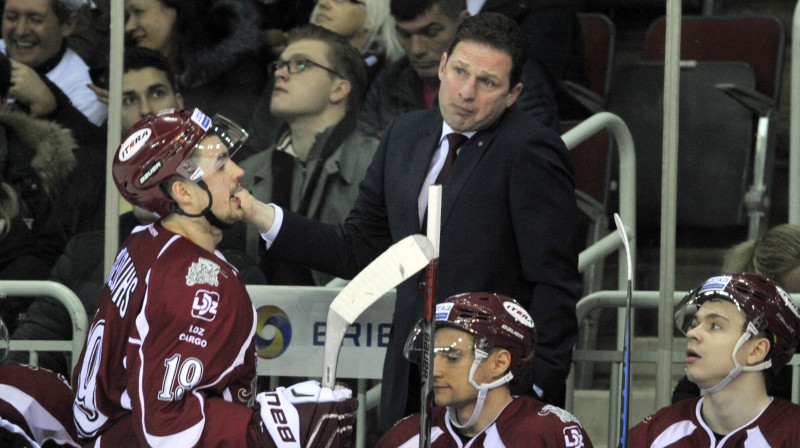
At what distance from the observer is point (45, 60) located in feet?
15.7

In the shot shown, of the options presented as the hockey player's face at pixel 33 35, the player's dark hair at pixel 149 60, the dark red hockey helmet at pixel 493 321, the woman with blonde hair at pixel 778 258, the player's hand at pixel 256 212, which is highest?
the hockey player's face at pixel 33 35

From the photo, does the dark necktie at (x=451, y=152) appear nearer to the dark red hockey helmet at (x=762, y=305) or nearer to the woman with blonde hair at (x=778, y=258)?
the dark red hockey helmet at (x=762, y=305)

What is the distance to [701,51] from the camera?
20.5 feet

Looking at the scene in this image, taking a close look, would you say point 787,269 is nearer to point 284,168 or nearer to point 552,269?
point 552,269

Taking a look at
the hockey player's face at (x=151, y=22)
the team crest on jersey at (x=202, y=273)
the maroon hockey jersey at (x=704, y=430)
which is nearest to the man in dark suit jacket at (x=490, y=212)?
the maroon hockey jersey at (x=704, y=430)

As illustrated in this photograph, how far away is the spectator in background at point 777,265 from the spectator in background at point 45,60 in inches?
89.5

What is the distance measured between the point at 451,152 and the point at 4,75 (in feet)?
6.09

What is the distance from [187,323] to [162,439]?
0.26m

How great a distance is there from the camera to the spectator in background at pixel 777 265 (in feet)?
14.0

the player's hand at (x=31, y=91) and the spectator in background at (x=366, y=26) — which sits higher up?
the spectator in background at (x=366, y=26)

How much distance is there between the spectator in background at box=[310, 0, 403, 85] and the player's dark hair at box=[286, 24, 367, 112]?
0.02 meters

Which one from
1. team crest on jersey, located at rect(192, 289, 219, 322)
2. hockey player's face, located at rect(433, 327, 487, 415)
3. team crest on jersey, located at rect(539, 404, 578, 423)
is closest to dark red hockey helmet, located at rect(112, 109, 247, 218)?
team crest on jersey, located at rect(192, 289, 219, 322)

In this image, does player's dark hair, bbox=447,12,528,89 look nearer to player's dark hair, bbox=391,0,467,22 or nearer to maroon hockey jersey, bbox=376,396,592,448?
maroon hockey jersey, bbox=376,396,592,448

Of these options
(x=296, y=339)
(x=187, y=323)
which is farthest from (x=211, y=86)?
(x=187, y=323)
